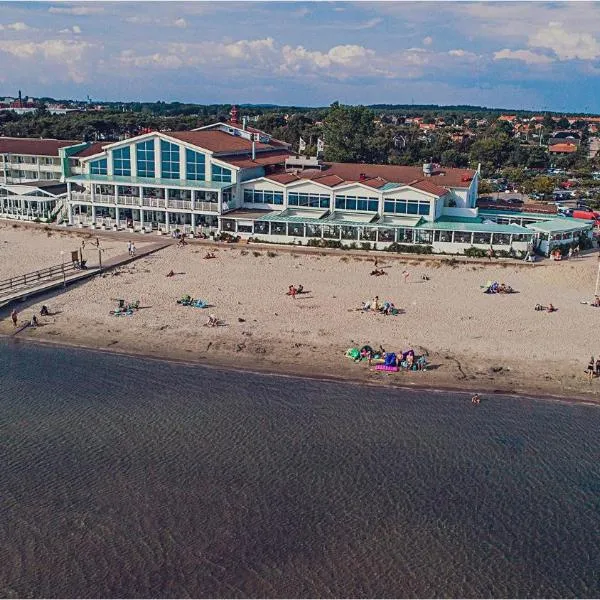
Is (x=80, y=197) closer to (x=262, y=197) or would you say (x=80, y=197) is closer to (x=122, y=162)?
(x=122, y=162)

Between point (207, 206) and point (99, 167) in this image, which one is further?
point (99, 167)

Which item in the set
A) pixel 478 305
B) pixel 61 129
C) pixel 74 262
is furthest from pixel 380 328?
pixel 61 129

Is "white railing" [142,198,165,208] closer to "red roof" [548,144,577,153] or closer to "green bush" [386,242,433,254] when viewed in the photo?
"green bush" [386,242,433,254]

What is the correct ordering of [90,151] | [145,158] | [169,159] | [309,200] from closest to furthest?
[309,200] → [169,159] → [145,158] → [90,151]

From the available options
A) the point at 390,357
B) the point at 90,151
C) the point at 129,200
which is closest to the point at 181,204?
the point at 129,200

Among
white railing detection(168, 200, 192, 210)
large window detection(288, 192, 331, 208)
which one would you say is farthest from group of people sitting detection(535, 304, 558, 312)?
white railing detection(168, 200, 192, 210)

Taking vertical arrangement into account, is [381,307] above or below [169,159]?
below

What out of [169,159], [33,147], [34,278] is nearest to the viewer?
[34,278]

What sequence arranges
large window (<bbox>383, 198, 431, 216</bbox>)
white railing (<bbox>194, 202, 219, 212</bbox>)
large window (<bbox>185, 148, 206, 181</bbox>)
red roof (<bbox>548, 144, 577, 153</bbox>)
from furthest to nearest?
1. red roof (<bbox>548, 144, 577, 153</bbox>)
2. large window (<bbox>185, 148, 206, 181</bbox>)
3. white railing (<bbox>194, 202, 219, 212</bbox>)
4. large window (<bbox>383, 198, 431, 216</bbox>)

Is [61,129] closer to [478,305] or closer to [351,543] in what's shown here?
[478,305]
